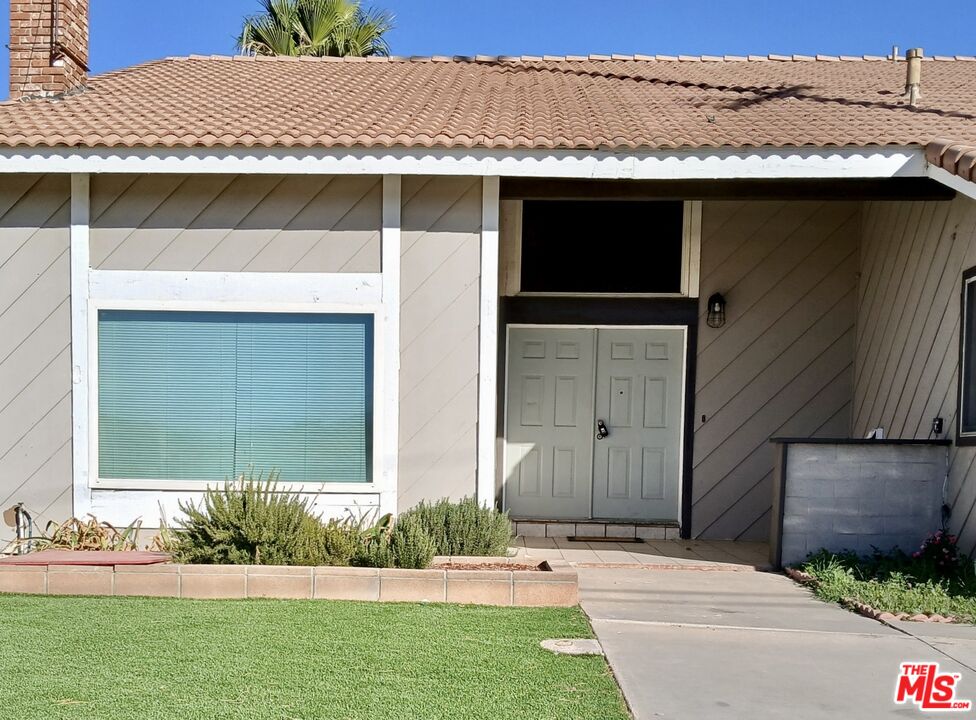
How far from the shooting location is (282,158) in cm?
763

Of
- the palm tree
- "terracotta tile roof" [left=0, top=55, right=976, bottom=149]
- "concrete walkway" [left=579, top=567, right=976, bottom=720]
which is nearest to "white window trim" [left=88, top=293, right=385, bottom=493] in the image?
"terracotta tile roof" [left=0, top=55, right=976, bottom=149]

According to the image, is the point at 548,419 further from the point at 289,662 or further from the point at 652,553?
the point at 289,662

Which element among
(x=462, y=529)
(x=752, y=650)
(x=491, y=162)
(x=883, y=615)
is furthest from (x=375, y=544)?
(x=883, y=615)

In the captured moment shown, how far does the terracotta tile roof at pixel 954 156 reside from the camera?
269 inches

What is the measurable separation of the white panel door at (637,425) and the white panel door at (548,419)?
0.50 feet

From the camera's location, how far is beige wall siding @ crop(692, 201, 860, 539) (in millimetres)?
10156

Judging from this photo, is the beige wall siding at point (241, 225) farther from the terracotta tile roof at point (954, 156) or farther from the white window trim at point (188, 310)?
the terracotta tile roof at point (954, 156)

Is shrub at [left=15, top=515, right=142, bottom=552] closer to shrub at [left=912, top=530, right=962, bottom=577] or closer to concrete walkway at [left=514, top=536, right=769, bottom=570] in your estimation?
concrete walkway at [left=514, top=536, right=769, bottom=570]

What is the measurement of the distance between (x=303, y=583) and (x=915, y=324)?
5.59 meters

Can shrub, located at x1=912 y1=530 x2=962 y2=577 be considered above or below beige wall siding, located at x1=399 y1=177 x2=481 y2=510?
below

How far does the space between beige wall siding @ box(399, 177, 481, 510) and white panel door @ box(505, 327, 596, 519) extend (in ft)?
8.64

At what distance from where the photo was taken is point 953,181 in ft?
23.4

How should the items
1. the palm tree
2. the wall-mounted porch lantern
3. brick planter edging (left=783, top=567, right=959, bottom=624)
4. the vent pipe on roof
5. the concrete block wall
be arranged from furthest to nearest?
the palm tree
the wall-mounted porch lantern
the vent pipe on roof
the concrete block wall
brick planter edging (left=783, top=567, right=959, bottom=624)

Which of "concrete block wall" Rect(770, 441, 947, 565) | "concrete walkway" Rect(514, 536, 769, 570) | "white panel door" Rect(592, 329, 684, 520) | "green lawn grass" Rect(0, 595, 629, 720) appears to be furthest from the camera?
"white panel door" Rect(592, 329, 684, 520)
